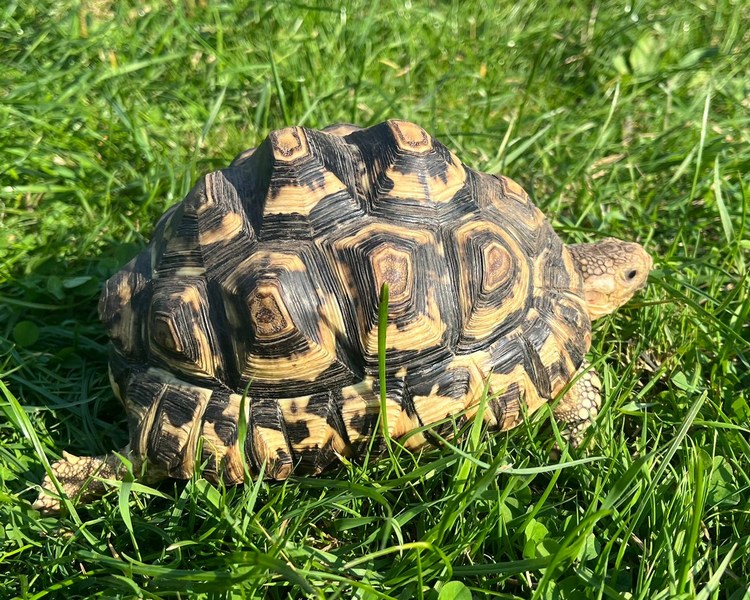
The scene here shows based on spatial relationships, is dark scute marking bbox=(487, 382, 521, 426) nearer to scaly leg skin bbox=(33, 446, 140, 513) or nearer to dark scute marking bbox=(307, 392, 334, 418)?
dark scute marking bbox=(307, 392, 334, 418)

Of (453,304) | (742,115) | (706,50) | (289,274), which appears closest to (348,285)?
(289,274)

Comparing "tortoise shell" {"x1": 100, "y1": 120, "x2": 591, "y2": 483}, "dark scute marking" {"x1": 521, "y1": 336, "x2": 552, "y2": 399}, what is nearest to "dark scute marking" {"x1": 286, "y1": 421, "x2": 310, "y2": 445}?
"tortoise shell" {"x1": 100, "y1": 120, "x2": 591, "y2": 483}

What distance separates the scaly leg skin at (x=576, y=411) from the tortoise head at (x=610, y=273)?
418 millimetres

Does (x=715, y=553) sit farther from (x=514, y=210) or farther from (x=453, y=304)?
(x=514, y=210)

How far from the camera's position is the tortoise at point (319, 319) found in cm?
245

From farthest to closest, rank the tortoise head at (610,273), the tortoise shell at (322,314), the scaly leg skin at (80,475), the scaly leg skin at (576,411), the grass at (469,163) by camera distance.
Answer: the tortoise head at (610,273)
the scaly leg skin at (576,411)
the scaly leg skin at (80,475)
the tortoise shell at (322,314)
the grass at (469,163)

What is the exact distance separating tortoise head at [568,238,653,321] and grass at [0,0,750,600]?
7.5 inches

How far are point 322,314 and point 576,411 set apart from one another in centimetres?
113

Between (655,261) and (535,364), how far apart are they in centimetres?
122

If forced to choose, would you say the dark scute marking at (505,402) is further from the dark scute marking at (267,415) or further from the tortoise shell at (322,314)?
the dark scute marking at (267,415)

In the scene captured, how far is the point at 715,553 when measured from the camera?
7.68 feet

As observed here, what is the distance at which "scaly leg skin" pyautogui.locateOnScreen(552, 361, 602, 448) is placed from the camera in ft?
9.12

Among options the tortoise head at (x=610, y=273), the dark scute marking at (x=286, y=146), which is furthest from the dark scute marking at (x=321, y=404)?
the tortoise head at (x=610, y=273)

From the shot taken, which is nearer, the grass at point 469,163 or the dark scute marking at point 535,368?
the grass at point 469,163
